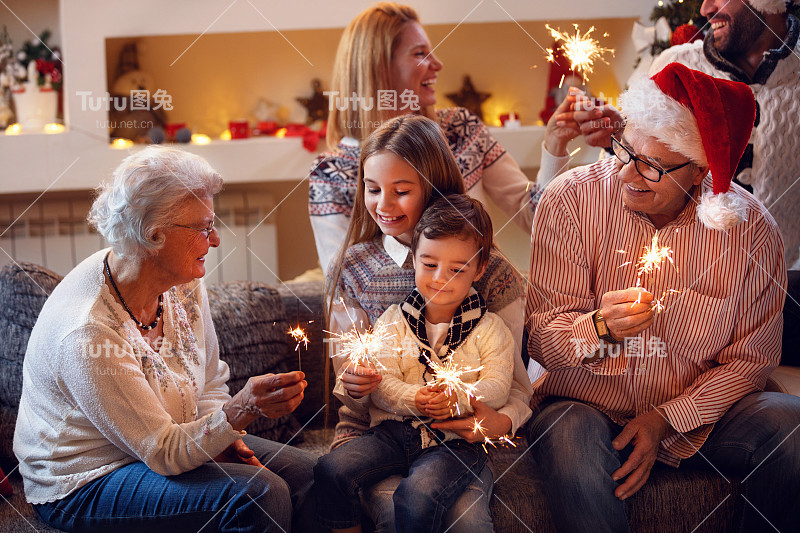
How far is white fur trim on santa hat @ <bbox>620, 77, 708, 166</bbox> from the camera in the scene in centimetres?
169

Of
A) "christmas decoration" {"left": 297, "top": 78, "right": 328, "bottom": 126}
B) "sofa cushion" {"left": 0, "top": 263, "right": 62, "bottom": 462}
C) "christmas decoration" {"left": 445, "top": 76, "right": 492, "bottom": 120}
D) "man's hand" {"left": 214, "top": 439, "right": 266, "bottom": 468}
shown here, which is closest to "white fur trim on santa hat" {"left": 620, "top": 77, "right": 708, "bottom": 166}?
"man's hand" {"left": 214, "top": 439, "right": 266, "bottom": 468}

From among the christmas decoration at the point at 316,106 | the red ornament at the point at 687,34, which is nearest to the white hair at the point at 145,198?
the red ornament at the point at 687,34

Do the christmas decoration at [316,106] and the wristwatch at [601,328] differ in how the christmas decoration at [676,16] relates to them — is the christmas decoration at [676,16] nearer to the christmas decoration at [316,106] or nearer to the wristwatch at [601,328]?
the wristwatch at [601,328]

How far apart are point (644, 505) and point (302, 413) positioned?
3.45 ft

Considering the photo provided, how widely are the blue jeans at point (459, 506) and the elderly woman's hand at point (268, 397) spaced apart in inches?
11.9

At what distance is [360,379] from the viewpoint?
156cm

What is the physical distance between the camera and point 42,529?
172cm

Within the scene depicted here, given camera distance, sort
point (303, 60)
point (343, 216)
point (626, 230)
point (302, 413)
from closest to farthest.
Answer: point (626, 230) < point (343, 216) < point (302, 413) < point (303, 60)

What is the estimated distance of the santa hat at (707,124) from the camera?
5.53 feet

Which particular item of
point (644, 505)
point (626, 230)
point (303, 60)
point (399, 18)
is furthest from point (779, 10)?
point (303, 60)

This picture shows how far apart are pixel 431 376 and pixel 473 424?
5.5 inches

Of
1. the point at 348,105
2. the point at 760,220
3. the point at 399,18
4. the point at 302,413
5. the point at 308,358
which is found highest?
the point at 399,18

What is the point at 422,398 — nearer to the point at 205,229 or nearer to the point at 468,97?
the point at 205,229

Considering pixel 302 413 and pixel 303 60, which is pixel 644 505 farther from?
pixel 303 60
